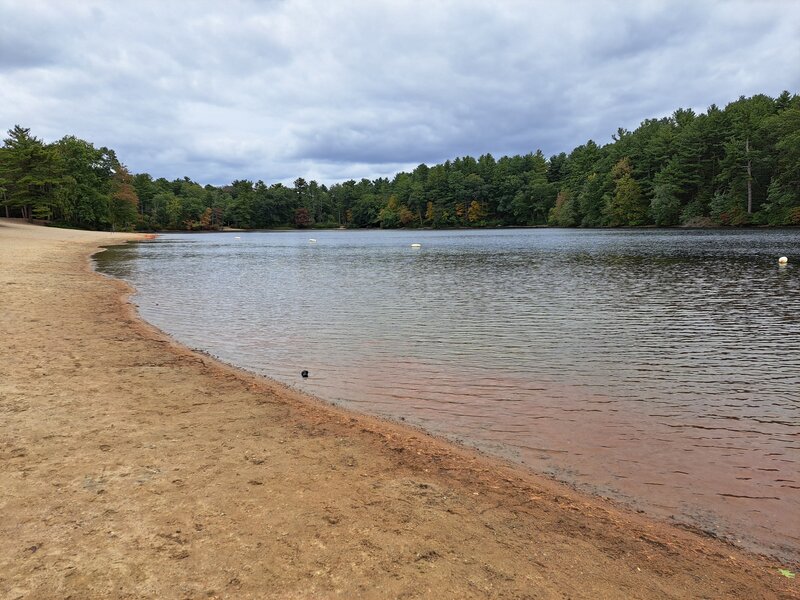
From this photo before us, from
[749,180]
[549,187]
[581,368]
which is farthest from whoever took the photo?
[549,187]

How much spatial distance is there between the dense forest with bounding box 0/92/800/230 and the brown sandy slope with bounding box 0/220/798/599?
7697 centimetres

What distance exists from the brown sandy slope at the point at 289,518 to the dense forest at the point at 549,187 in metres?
77.0

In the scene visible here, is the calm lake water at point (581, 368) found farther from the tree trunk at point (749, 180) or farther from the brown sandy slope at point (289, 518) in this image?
the tree trunk at point (749, 180)

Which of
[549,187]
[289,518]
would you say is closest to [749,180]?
[549,187]

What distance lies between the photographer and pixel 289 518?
4246mm

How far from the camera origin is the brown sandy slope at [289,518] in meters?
→ 3.47

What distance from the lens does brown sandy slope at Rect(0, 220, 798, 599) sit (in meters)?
3.47

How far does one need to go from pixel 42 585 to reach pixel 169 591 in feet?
2.72

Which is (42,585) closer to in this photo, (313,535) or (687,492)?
(313,535)

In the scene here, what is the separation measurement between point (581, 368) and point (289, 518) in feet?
23.6

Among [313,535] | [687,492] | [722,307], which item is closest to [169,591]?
[313,535]

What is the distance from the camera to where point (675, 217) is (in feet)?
313

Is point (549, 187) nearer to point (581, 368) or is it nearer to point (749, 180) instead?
point (749, 180)

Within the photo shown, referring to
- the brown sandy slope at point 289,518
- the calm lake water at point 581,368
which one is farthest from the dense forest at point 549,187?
the brown sandy slope at point 289,518
